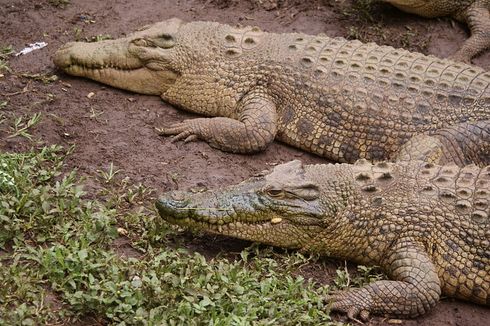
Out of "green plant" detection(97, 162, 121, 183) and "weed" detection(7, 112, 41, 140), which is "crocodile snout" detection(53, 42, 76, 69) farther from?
"green plant" detection(97, 162, 121, 183)

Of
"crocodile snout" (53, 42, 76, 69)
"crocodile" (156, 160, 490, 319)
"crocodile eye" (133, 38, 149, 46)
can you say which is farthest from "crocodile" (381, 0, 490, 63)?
"crocodile snout" (53, 42, 76, 69)

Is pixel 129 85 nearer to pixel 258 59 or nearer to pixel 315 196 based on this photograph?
pixel 258 59

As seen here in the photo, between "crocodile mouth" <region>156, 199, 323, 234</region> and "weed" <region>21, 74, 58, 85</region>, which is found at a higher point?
"crocodile mouth" <region>156, 199, 323, 234</region>

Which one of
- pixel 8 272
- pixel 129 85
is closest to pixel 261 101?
pixel 129 85

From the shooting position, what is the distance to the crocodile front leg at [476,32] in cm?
794

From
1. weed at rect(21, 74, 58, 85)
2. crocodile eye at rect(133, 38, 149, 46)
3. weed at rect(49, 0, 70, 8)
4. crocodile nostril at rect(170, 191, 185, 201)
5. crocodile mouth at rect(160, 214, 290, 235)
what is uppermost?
crocodile eye at rect(133, 38, 149, 46)

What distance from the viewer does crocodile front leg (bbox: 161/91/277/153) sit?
259 inches

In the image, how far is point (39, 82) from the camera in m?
7.12

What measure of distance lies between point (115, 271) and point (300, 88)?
9.00 ft

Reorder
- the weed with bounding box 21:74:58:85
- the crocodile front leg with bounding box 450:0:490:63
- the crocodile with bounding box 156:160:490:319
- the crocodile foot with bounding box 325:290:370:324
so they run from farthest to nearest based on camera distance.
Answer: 1. the crocodile front leg with bounding box 450:0:490:63
2. the weed with bounding box 21:74:58:85
3. the crocodile with bounding box 156:160:490:319
4. the crocodile foot with bounding box 325:290:370:324

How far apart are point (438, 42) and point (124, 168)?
3.94 meters

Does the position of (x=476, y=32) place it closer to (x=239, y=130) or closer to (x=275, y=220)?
(x=239, y=130)

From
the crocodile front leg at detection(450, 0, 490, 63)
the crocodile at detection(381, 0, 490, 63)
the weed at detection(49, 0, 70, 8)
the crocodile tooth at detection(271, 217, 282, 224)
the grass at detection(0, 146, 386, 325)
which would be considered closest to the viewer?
the grass at detection(0, 146, 386, 325)

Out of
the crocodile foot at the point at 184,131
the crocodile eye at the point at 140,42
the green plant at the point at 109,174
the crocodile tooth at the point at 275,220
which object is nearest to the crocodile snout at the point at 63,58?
the crocodile eye at the point at 140,42
